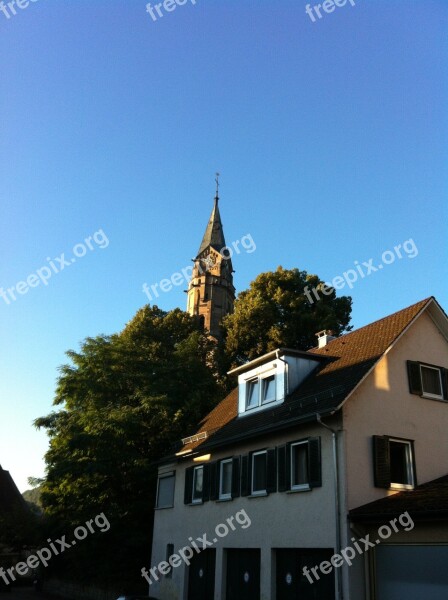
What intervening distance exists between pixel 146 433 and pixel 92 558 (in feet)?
19.4

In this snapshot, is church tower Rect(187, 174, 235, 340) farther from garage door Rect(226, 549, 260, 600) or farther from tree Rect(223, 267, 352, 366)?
garage door Rect(226, 549, 260, 600)

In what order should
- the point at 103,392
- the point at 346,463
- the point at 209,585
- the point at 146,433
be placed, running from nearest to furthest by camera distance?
the point at 346,463, the point at 209,585, the point at 146,433, the point at 103,392

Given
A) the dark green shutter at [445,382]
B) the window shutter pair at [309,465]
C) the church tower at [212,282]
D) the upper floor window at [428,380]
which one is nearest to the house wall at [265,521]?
the window shutter pair at [309,465]

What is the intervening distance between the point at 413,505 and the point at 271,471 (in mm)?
4989

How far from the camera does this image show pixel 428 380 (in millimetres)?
16484

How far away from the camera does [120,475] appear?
25391 mm

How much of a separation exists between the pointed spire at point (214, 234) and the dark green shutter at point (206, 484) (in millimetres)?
49534

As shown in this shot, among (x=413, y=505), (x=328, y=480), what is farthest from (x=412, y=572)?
(x=328, y=480)

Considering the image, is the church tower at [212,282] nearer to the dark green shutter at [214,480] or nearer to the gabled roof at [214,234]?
the gabled roof at [214,234]

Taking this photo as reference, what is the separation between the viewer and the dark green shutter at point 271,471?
629 inches

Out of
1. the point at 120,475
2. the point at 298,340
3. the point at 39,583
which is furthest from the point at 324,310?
the point at 39,583

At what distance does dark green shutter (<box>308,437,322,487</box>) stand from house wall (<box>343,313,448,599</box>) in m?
0.95

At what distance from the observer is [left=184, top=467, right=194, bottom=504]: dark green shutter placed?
826 inches

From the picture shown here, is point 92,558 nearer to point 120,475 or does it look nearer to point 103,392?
point 120,475
